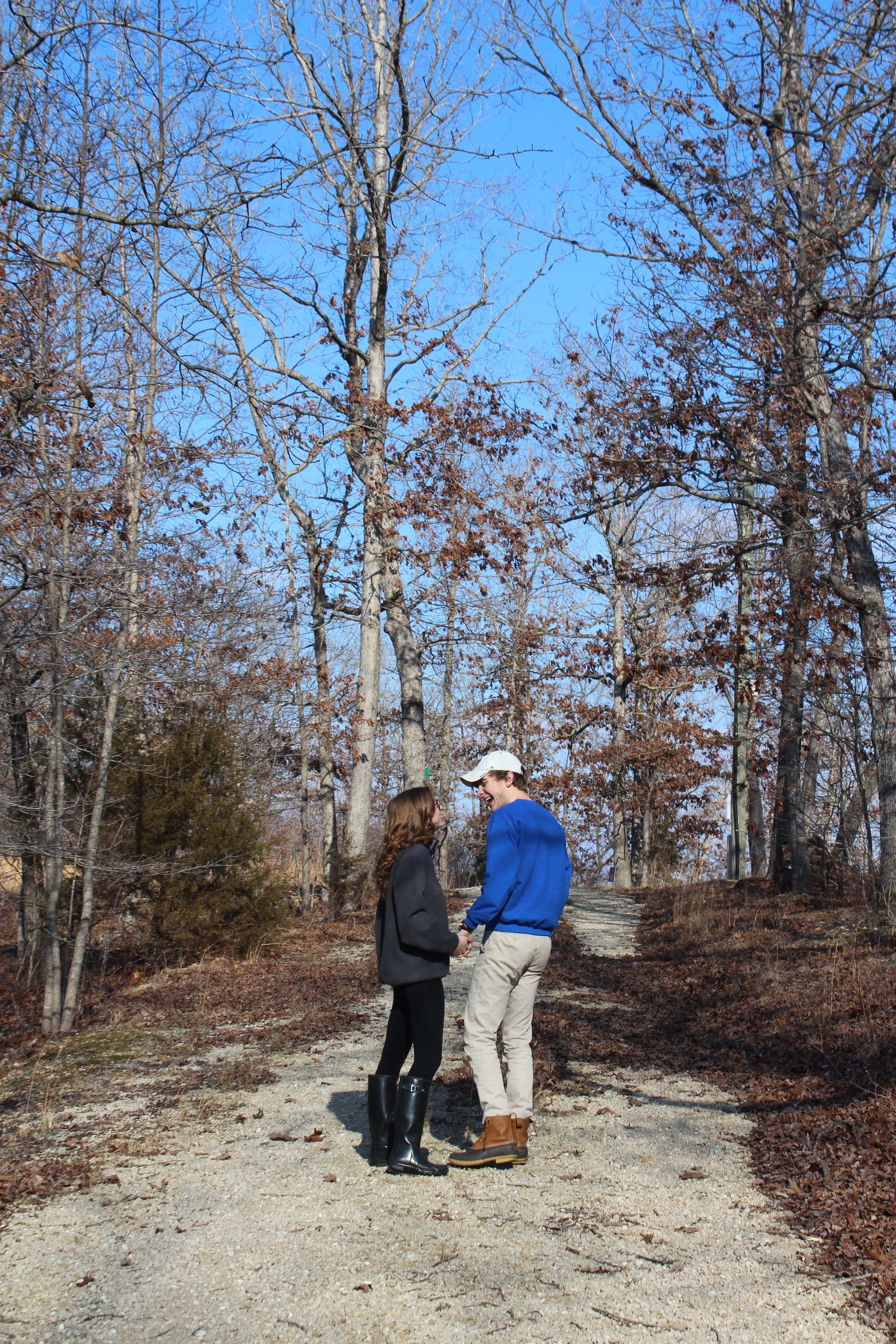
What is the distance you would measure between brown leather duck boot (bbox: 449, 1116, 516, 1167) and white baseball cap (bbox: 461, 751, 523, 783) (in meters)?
1.69

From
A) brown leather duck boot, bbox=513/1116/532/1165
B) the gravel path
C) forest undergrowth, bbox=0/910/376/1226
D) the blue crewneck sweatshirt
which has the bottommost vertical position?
forest undergrowth, bbox=0/910/376/1226

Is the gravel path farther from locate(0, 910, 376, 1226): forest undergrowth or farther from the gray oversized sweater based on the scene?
the gray oversized sweater

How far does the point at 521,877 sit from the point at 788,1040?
338 cm

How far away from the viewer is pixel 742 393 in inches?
→ 504

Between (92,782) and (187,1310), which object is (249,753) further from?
(187,1310)

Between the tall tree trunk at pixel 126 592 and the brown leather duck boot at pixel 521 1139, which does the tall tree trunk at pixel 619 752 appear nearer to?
the tall tree trunk at pixel 126 592

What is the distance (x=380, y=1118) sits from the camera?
4.84m

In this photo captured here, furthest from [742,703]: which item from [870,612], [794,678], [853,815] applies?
[870,612]

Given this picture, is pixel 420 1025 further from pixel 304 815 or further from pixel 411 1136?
pixel 304 815

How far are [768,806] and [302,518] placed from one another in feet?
53.9

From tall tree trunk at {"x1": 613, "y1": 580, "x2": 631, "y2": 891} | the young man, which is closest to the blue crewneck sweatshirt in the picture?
the young man

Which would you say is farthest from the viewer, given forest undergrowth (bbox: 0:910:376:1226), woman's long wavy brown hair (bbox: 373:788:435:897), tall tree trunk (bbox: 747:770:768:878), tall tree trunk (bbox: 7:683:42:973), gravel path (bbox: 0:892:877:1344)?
tall tree trunk (bbox: 747:770:768:878)

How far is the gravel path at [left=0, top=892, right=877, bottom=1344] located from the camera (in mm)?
3334

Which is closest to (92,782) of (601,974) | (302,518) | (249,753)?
(601,974)
